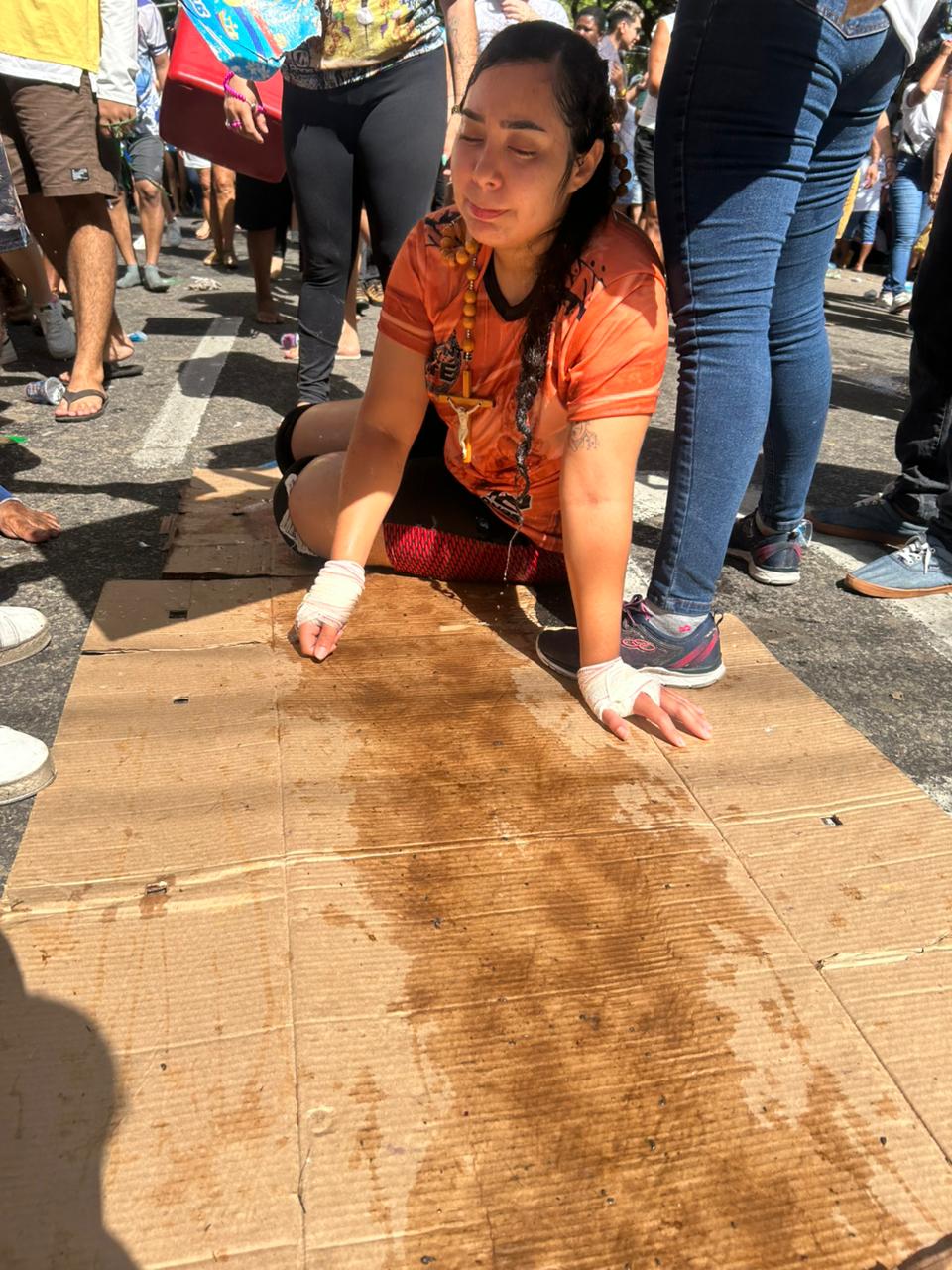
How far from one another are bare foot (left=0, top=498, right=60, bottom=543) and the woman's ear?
155 cm

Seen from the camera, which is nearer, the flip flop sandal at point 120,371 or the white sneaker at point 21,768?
the white sneaker at point 21,768

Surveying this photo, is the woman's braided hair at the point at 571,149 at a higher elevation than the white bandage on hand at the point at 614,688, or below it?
higher

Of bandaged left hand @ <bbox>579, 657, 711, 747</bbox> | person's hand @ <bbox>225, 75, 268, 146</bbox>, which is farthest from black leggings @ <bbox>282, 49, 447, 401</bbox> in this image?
bandaged left hand @ <bbox>579, 657, 711, 747</bbox>

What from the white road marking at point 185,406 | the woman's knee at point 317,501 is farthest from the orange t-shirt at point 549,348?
the white road marking at point 185,406

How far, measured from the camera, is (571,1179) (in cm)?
98

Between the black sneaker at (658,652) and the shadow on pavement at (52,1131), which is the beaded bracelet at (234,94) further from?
the shadow on pavement at (52,1131)

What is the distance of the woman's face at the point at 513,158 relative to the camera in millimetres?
1526

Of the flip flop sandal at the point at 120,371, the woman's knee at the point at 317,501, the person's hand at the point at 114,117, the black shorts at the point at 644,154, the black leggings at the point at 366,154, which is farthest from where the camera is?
the black shorts at the point at 644,154

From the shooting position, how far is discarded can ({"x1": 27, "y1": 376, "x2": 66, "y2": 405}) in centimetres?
349

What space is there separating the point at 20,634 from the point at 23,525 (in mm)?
605

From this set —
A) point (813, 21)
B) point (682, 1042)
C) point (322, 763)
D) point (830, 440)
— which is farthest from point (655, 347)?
point (830, 440)

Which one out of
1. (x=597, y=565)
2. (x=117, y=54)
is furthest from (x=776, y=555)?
(x=117, y=54)

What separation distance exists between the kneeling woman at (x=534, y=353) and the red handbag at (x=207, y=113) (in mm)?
2198

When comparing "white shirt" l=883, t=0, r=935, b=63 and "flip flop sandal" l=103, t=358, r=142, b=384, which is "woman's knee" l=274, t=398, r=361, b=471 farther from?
"flip flop sandal" l=103, t=358, r=142, b=384
